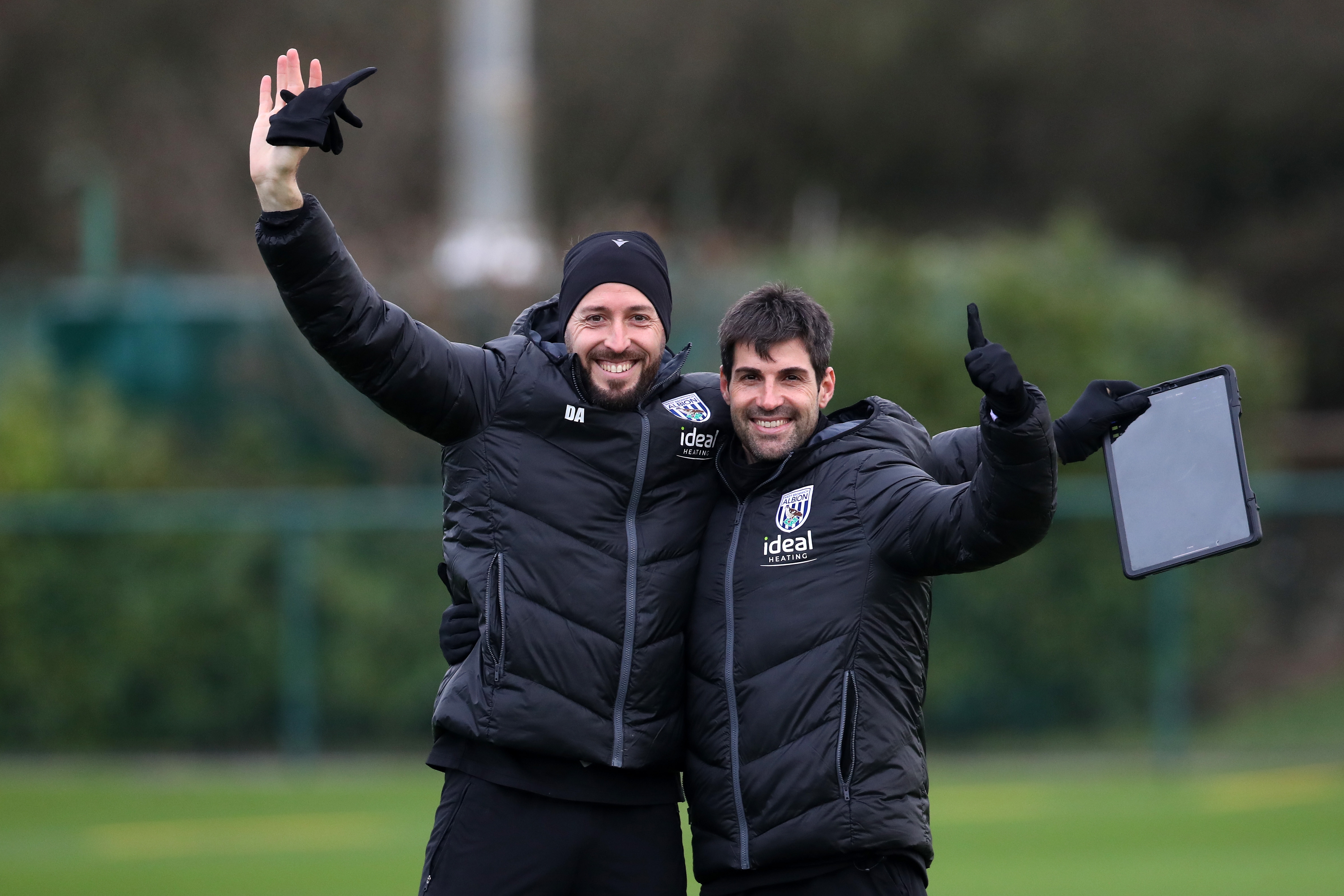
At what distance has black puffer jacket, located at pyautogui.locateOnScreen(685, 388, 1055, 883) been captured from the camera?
4117 millimetres

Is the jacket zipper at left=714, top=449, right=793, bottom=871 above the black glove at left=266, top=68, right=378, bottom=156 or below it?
below

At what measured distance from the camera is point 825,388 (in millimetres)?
4500

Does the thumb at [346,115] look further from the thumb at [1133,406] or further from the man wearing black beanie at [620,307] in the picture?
the thumb at [1133,406]

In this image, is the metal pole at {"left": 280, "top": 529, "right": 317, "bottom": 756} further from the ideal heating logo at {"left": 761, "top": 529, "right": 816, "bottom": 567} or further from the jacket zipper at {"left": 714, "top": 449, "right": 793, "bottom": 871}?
the ideal heating logo at {"left": 761, "top": 529, "right": 816, "bottom": 567}

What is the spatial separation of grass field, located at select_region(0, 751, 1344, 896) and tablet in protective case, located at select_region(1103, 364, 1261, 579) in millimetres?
5237

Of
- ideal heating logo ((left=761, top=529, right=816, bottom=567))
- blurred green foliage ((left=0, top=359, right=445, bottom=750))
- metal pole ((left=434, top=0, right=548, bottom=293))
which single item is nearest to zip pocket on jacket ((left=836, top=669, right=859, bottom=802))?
ideal heating logo ((left=761, top=529, right=816, bottom=567))

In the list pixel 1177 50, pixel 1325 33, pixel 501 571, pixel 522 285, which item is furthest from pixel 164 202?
pixel 501 571

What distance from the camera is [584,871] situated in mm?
4414

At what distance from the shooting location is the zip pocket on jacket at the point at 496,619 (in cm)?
435

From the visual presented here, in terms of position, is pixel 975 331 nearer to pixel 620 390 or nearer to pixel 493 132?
pixel 620 390

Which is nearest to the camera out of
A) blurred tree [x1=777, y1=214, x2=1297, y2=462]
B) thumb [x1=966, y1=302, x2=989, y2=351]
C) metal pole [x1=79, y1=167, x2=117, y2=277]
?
thumb [x1=966, y1=302, x2=989, y2=351]

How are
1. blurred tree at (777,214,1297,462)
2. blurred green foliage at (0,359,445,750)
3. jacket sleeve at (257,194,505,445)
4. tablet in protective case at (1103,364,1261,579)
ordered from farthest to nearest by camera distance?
blurred tree at (777,214,1297,462) < blurred green foliage at (0,359,445,750) < tablet in protective case at (1103,364,1261,579) < jacket sleeve at (257,194,505,445)

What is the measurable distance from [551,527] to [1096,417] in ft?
4.61

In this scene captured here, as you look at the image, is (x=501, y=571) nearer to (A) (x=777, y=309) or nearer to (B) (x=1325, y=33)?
(A) (x=777, y=309)
